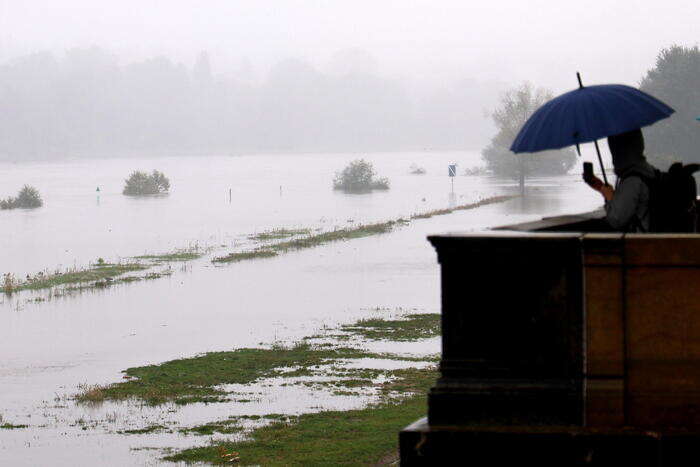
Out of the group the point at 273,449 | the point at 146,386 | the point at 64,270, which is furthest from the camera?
the point at 64,270

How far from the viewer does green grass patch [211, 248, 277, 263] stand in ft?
186

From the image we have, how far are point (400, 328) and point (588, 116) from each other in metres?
23.4

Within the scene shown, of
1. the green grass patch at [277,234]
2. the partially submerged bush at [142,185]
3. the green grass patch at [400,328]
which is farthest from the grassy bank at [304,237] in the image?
the partially submerged bush at [142,185]

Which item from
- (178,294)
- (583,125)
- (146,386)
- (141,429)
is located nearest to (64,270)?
(178,294)

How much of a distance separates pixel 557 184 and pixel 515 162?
6844mm

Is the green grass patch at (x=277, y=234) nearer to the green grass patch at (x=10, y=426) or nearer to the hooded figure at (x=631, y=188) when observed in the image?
the green grass patch at (x=10, y=426)

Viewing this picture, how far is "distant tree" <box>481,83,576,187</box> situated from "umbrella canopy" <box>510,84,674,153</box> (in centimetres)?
10552

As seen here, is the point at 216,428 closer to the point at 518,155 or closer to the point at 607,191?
the point at 607,191

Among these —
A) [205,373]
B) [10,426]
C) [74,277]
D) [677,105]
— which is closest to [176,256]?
[74,277]

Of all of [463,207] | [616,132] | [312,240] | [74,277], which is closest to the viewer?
[616,132]

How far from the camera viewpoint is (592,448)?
823 cm

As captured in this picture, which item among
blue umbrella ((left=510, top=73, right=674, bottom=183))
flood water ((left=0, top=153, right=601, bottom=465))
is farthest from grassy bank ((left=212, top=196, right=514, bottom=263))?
blue umbrella ((left=510, top=73, right=674, bottom=183))

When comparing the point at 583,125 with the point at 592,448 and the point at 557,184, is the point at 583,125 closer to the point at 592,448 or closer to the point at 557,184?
the point at 592,448

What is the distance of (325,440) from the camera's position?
18.9 m
